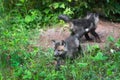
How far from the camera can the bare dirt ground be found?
27.6 ft

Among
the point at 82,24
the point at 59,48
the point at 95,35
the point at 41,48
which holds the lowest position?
the point at 41,48

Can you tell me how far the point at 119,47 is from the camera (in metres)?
7.61

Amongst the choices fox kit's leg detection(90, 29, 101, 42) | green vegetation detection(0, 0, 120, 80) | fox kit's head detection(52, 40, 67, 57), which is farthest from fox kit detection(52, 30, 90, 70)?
fox kit's leg detection(90, 29, 101, 42)

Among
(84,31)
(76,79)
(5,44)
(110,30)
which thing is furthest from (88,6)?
(76,79)

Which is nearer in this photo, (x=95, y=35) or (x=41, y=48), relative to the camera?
(x=41, y=48)

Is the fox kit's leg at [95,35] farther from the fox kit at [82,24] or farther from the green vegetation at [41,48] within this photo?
Result: the green vegetation at [41,48]

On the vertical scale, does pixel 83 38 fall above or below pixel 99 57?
below

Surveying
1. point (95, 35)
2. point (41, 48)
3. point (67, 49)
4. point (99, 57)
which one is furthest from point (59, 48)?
point (95, 35)

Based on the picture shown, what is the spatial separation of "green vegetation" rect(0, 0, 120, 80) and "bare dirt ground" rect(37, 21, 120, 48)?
250mm

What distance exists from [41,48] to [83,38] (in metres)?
1.08

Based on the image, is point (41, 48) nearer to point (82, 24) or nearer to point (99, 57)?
point (82, 24)

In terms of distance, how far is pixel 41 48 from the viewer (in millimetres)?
8078

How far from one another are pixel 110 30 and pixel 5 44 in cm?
267

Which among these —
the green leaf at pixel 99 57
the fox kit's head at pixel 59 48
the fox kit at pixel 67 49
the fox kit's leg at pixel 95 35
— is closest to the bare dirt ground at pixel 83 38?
the fox kit's leg at pixel 95 35
